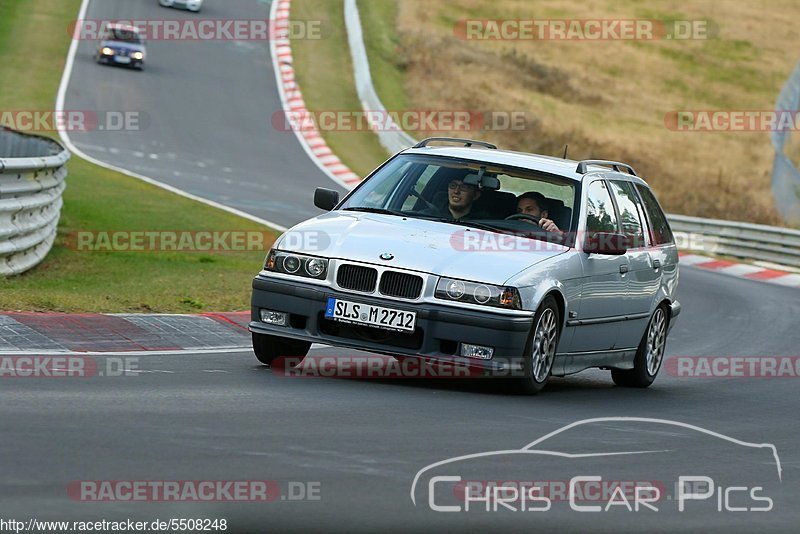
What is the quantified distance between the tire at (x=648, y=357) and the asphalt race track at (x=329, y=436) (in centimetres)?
26

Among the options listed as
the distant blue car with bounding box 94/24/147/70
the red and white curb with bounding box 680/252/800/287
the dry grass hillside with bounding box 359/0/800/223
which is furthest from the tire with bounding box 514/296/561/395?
the distant blue car with bounding box 94/24/147/70

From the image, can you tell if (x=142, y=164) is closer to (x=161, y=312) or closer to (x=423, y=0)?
(x=161, y=312)

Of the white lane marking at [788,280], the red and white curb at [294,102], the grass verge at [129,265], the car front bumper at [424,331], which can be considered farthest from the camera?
the red and white curb at [294,102]

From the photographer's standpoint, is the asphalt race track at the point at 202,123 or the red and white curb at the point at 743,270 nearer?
the red and white curb at the point at 743,270

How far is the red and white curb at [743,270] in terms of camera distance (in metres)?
25.0

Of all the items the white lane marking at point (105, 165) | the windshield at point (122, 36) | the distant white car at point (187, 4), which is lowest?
the white lane marking at point (105, 165)

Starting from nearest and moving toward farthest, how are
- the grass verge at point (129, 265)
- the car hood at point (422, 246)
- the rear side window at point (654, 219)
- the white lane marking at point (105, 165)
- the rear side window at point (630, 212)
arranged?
the car hood at point (422, 246)
the rear side window at point (630, 212)
the rear side window at point (654, 219)
the grass verge at point (129, 265)
the white lane marking at point (105, 165)

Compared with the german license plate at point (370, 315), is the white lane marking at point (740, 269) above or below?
below

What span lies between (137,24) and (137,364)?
40.3 m

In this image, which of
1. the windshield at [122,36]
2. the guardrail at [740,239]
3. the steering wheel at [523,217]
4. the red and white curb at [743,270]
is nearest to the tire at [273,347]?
the steering wheel at [523,217]

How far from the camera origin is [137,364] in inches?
384

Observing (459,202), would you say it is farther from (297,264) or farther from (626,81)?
(626,81)

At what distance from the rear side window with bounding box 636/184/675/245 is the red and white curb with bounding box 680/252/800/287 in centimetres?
1285

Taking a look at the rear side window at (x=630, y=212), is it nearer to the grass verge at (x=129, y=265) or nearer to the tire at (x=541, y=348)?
the tire at (x=541, y=348)
